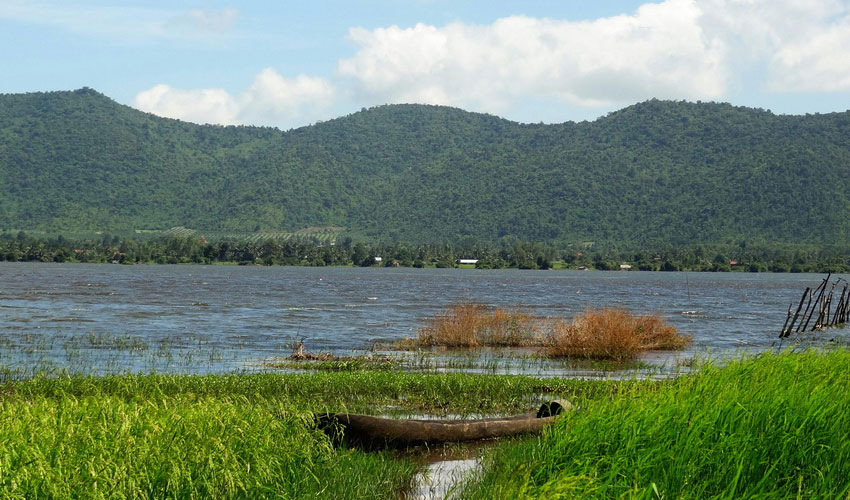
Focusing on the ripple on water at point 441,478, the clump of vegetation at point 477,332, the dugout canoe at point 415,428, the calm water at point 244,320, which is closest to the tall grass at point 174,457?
the ripple on water at point 441,478

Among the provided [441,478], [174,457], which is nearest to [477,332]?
[441,478]

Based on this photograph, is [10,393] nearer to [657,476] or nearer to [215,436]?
[215,436]

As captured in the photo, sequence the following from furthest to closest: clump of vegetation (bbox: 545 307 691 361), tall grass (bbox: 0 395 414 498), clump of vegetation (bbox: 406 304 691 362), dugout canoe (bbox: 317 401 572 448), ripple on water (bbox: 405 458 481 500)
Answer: clump of vegetation (bbox: 406 304 691 362) < clump of vegetation (bbox: 545 307 691 361) < dugout canoe (bbox: 317 401 572 448) < ripple on water (bbox: 405 458 481 500) < tall grass (bbox: 0 395 414 498)

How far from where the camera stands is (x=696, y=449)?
1044cm

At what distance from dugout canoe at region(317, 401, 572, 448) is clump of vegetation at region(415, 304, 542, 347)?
72.1 ft

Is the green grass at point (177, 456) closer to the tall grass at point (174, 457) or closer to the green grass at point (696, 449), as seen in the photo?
the tall grass at point (174, 457)

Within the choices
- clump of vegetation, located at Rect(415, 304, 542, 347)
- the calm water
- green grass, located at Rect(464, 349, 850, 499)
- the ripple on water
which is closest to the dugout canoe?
the ripple on water

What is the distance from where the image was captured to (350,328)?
50.3 m

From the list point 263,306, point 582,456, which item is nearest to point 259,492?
point 582,456

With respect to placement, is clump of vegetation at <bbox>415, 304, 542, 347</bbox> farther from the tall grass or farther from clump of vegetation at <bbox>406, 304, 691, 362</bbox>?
the tall grass

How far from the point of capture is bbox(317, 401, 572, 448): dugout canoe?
1478cm

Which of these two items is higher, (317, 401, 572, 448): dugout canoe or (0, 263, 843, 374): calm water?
(317, 401, 572, 448): dugout canoe

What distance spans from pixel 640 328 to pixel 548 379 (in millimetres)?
15542

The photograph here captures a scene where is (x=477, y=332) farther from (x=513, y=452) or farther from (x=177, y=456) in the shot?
(x=177, y=456)
